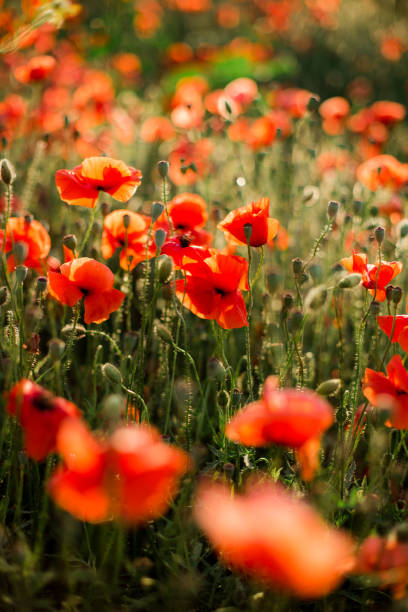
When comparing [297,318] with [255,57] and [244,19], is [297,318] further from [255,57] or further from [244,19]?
[244,19]

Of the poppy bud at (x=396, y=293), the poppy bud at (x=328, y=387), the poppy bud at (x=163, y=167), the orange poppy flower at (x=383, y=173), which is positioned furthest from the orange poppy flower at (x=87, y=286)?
the orange poppy flower at (x=383, y=173)

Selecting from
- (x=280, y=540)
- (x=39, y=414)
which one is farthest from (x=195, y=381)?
(x=280, y=540)

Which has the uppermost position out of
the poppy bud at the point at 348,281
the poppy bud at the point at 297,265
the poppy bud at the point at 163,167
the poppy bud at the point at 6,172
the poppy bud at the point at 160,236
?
the poppy bud at the point at 6,172

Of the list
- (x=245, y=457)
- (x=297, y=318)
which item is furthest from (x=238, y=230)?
(x=245, y=457)

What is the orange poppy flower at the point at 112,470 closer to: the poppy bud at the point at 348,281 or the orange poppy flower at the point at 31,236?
the poppy bud at the point at 348,281

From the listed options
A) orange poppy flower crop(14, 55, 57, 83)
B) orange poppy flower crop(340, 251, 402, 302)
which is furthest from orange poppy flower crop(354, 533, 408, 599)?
orange poppy flower crop(14, 55, 57, 83)

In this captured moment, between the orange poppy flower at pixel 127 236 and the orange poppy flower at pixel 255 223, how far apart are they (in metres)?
0.29

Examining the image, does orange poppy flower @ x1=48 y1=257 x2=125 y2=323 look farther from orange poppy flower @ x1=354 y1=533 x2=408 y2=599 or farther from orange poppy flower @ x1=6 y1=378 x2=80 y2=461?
orange poppy flower @ x1=354 y1=533 x2=408 y2=599

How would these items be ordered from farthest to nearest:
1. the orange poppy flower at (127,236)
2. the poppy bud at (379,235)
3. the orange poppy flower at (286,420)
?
the orange poppy flower at (127,236), the poppy bud at (379,235), the orange poppy flower at (286,420)

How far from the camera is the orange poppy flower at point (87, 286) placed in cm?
143

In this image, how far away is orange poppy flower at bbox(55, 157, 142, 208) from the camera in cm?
162

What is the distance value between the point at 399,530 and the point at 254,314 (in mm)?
1429

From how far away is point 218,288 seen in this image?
1.46 meters

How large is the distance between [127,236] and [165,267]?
17.4 inches
